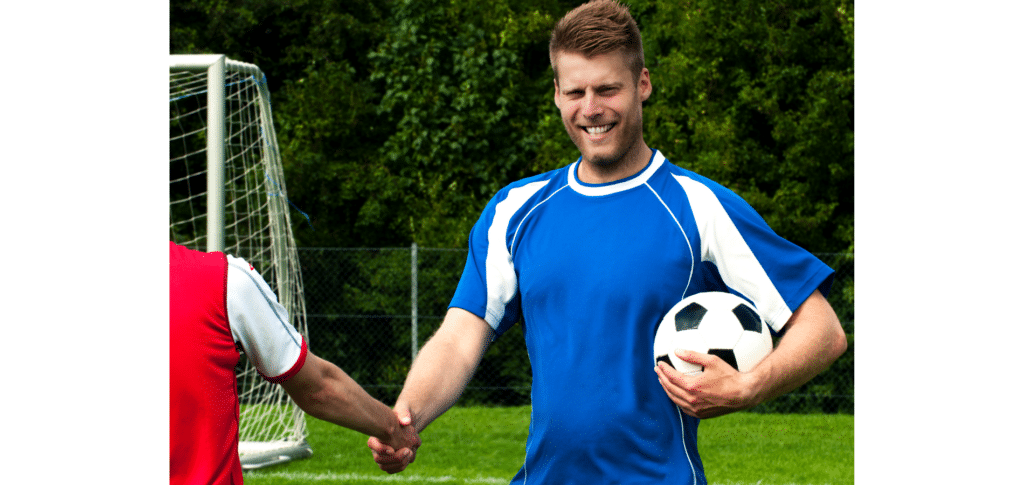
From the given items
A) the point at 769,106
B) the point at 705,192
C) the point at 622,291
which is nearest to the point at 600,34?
the point at 705,192

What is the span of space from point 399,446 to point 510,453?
6.16 metres

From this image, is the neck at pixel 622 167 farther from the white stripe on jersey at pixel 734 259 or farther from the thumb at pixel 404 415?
the thumb at pixel 404 415

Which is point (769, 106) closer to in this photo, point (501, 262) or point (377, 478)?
point (377, 478)

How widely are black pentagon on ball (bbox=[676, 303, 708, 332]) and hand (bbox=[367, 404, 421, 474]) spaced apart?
84 centimetres

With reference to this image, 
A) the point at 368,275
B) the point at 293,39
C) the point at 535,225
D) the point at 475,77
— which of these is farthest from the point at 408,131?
the point at 535,225

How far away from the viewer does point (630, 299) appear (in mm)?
2539

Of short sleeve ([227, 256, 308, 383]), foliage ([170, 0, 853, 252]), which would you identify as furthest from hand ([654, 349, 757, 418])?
foliage ([170, 0, 853, 252])

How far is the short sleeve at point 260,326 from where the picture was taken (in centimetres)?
229

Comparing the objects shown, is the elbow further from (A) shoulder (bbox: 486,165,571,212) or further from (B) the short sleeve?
(B) the short sleeve

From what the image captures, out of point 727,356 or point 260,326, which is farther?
point 727,356

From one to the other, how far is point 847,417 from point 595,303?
923 cm

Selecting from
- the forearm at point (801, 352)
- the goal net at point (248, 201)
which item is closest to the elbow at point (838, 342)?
the forearm at point (801, 352)

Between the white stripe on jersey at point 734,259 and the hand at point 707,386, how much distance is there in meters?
0.22

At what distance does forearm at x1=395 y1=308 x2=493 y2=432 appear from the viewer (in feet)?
9.04
